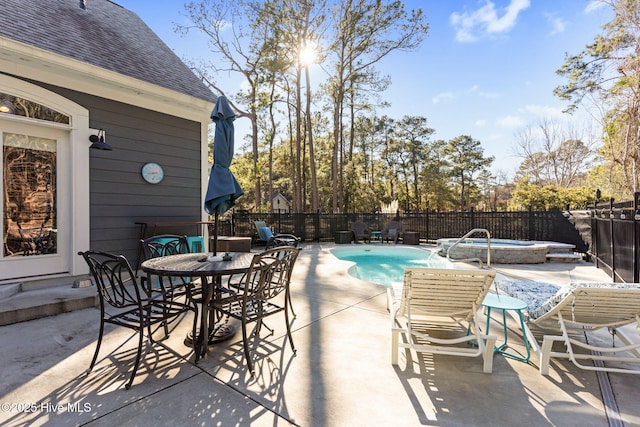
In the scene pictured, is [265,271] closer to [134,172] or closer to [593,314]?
[593,314]

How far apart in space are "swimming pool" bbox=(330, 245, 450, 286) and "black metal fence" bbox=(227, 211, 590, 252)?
2.31 meters

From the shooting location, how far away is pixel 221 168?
9.23ft

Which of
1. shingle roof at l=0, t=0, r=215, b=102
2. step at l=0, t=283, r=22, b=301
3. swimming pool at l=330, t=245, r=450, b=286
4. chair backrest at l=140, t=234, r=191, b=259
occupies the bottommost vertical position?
swimming pool at l=330, t=245, r=450, b=286

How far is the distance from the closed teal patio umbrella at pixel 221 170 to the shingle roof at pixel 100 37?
9.35 feet

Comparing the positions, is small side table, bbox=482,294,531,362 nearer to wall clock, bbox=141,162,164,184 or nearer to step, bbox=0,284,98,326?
step, bbox=0,284,98,326

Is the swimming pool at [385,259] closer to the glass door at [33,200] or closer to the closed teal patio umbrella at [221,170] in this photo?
the closed teal patio umbrella at [221,170]

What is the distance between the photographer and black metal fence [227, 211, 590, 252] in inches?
316

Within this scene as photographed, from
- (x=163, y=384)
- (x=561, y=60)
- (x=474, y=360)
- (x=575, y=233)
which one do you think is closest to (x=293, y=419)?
(x=163, y=384)

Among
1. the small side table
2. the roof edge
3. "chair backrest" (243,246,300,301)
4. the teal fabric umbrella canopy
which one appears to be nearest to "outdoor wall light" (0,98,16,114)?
the roof edge

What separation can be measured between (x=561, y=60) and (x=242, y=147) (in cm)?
1696

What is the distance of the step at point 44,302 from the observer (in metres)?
3.07

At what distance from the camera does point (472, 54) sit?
11.4 m

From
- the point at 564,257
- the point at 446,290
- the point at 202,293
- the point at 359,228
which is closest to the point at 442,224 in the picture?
the point at 359,228

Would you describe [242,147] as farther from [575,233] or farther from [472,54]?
[575,233]
